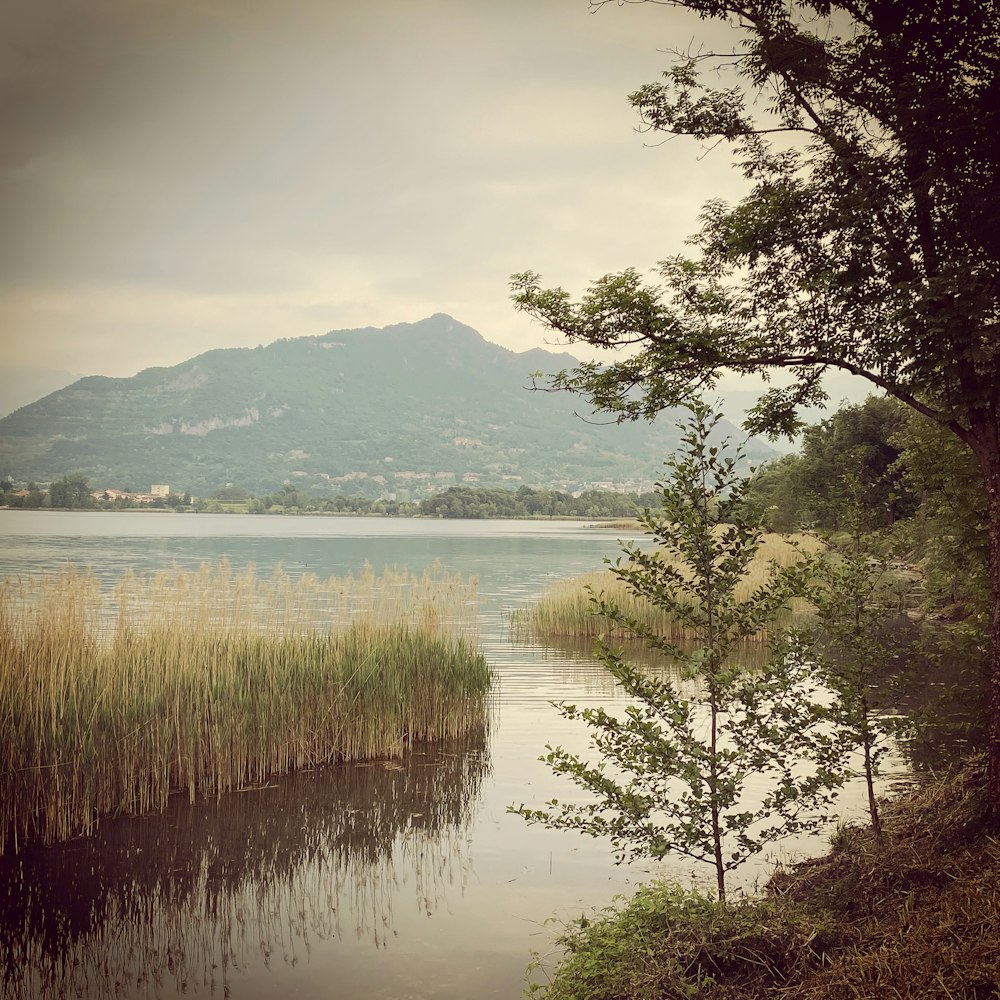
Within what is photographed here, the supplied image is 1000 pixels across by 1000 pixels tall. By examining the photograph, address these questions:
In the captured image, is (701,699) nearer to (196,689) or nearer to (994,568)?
(994,568)

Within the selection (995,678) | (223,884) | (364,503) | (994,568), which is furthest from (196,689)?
(364,503)

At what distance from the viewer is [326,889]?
8.98 m

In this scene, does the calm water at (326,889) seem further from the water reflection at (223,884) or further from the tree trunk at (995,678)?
the tree trunk at (995,678)

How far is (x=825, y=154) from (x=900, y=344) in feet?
8.48

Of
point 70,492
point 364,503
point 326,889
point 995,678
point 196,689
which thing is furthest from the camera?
point 364,503

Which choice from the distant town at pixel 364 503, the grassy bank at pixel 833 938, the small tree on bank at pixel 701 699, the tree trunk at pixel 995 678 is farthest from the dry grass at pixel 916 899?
the distant town at pixel 364 503

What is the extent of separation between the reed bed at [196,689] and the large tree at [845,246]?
253 inches

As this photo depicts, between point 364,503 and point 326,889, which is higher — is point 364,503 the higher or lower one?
the higher one

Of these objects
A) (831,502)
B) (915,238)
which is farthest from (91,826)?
(915,238)

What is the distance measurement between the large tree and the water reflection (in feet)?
18.8

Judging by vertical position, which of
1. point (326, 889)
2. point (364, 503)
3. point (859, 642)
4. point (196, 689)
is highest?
point (364, 503)

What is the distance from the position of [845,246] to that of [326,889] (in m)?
8.51

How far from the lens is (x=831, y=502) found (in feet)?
27.2

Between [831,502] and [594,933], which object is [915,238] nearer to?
[831,502]
